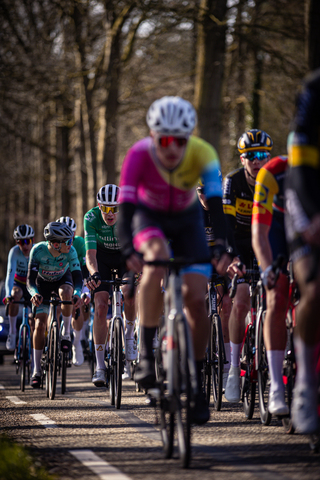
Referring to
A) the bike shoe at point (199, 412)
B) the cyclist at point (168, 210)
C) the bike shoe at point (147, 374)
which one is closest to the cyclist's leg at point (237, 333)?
the cyclist at point (168, 210)

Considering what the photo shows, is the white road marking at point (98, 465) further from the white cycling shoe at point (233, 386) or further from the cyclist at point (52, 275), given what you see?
the cyclist at point (52, 275)

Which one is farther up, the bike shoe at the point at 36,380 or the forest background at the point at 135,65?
the forest background at the point at 135,65

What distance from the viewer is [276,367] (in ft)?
17.8

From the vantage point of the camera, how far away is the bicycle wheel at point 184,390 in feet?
14.4

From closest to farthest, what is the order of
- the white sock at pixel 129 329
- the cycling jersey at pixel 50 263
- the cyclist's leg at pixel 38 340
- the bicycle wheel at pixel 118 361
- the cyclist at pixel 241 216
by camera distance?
the cyclist at pixel 241 216
the bicycle wheel at pixel 118 361
the white sock at pixel 129 329
the cycling jersey at pixel 50 263
the cyclist's leg at pixel 38 340

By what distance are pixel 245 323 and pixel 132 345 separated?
7.27ft

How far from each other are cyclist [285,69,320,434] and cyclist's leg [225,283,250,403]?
2.81 meters

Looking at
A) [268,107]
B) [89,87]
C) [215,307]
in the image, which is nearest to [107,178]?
[89,87]

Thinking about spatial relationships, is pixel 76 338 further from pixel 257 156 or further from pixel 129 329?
pixel 257 156

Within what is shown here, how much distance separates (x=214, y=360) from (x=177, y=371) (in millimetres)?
2615

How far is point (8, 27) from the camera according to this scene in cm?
1809

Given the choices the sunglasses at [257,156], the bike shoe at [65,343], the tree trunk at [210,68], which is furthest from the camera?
the tree trunk at [210,68]

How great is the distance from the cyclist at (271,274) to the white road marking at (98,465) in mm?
1353

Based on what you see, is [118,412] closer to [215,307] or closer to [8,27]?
[215,307]
